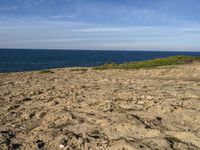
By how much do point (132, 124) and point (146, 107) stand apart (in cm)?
198

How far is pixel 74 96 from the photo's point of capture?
1215 cm

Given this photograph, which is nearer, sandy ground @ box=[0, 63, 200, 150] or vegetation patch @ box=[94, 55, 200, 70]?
sandy ground @ box=[0, 63, 200, 150]

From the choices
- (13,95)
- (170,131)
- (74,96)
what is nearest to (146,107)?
(170,131)

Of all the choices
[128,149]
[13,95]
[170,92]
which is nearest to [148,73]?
[170,92]

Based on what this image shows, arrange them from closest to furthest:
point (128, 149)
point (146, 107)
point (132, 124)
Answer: point (128, 149) → point (132, 124) → point (146, 107)

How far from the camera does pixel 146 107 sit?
391 inches

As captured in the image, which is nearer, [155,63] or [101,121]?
[101,121]

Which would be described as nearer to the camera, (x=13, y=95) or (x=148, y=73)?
(x=13, y=95)

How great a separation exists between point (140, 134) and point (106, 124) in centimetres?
108

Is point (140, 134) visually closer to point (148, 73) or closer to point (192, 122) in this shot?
point (192, 122)

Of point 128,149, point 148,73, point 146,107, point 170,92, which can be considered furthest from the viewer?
point 148,73

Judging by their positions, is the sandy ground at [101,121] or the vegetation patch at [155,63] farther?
the vegetation patch at [155,63]

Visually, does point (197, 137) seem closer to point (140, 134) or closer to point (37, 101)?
point (140, 134)

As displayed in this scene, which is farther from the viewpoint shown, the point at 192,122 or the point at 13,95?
the point at 13,95
